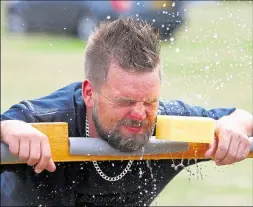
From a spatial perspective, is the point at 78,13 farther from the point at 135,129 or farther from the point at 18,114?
→ the point at 135,129

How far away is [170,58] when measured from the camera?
1493 cm

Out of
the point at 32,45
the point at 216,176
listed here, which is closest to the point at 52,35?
the point at 32,45

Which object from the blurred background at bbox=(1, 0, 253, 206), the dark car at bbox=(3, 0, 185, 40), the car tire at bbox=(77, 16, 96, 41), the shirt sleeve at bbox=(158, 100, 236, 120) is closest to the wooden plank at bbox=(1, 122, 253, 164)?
the shirt sleeve at bbox=(158, 100, 236, 120)

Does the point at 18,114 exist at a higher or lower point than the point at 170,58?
higher

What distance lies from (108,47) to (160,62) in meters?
0.25

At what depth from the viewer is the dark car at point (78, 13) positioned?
1689 centimetres

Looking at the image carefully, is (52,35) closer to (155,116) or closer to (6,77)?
(6,77)

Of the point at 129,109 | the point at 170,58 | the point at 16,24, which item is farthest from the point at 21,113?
the point at 16,24

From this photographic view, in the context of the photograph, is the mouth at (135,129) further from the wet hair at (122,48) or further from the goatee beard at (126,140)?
the wet hair at (122,48)

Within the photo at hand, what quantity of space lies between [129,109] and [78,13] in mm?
14062

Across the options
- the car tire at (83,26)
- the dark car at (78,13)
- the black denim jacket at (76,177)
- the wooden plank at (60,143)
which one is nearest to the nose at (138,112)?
the wooden plank at (60,143)

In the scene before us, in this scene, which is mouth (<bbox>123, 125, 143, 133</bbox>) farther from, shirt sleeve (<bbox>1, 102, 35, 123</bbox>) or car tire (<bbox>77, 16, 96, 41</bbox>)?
car tire (<bbox>77, 16, 96, 41</bbox>)

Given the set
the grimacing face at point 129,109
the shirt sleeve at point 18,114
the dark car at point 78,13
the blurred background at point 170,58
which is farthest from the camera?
the dark car at point 78,13

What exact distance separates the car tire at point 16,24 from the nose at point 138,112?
1417cm
